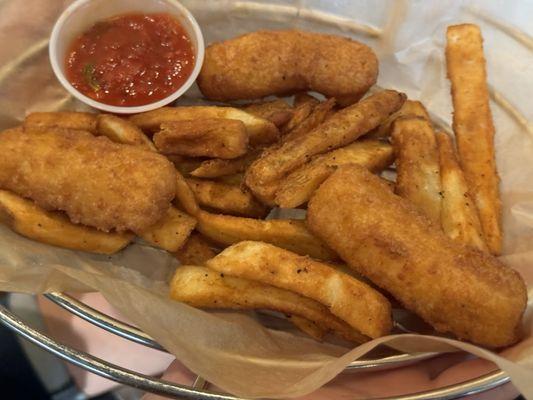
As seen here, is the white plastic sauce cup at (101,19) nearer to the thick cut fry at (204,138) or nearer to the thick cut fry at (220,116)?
the thick cut fry at (220,116)

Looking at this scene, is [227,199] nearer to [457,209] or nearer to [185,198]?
[185,198]

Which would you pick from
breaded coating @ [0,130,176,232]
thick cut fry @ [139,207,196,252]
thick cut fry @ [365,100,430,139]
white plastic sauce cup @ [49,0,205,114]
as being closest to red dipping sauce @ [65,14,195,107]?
white plastic sauce cup @ [49,0,205,114]

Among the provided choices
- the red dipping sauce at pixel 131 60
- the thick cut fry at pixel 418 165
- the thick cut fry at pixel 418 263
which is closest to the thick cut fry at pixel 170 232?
the thick cut fry at pixel 418 263

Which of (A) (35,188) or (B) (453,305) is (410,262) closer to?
(B) (453,305)

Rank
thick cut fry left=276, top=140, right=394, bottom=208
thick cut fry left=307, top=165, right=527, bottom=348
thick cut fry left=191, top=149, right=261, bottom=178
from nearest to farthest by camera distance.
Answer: thick cut fry left=307, top=165, right=527, bottom=348, thick cut fry left=276, top=140, right=394, bottom=208, thick cut fry left=191, top=149, right=261, bottom=178

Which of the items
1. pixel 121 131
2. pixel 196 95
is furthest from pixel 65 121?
pixel 196 95

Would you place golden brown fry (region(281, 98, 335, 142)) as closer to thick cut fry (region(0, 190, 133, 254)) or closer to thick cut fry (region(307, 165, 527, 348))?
thick cut fry (region(307, 165, 527, 348))
